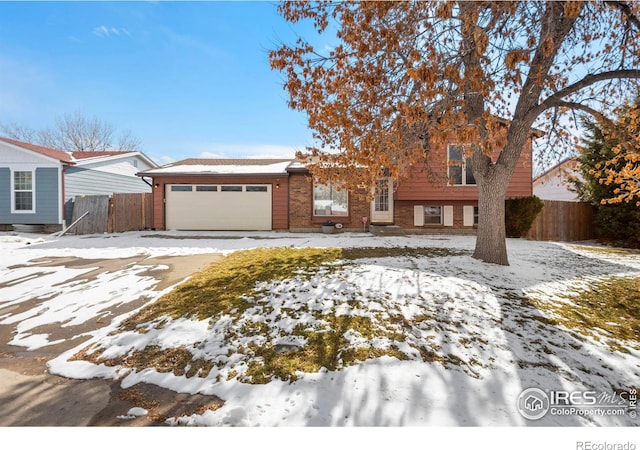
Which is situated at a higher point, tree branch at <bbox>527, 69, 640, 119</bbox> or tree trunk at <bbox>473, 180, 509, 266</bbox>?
tree branch at <bbox>527, 69, 640, 119</bbox>

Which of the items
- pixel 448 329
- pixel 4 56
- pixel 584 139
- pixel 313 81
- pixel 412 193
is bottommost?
pixel 448 329

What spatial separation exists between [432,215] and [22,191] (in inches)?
804

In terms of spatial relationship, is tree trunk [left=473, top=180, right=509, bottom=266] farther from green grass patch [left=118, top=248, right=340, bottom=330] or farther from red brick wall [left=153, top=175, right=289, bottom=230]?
red brick wall [left=153, top=175, right=289, bottom=230]

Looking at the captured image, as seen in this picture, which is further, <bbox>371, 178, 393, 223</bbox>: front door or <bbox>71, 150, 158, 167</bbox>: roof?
<bbox>71, 150, 158, 167</bbox>: roof

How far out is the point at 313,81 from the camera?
15.3 ft

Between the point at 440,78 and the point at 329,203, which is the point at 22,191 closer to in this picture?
the point at 329,203

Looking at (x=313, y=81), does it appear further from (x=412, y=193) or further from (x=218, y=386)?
(x=412, y=193)

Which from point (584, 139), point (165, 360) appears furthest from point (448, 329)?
point (584, 139)

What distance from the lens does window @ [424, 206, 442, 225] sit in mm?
13133

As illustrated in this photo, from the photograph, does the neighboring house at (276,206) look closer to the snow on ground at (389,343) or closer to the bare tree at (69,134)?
the snow on ground at (389,343)

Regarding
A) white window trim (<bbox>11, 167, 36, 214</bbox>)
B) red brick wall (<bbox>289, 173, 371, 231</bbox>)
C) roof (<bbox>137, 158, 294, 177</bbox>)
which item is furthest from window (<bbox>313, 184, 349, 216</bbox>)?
white window trim (<bbox>11, 167, 36, 214</bbox>)

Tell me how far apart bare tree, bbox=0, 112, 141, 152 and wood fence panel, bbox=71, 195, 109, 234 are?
64.3 feet

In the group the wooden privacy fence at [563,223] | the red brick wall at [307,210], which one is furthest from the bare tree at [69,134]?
the wooden privacy fence at [563,223]
